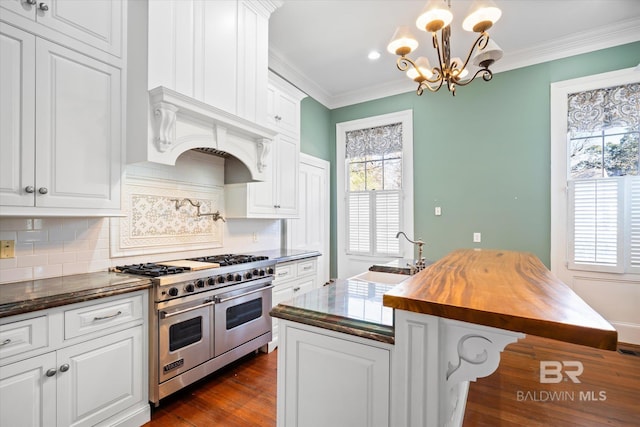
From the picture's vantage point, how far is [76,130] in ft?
5.75

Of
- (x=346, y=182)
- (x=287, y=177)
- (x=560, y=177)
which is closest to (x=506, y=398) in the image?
(x=560, y=177)

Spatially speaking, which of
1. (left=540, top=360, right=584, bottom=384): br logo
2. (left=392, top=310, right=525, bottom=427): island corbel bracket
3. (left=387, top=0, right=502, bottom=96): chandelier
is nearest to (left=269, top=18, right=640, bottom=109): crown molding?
(left=387, top=0, right=502, bottom=96): chandelier

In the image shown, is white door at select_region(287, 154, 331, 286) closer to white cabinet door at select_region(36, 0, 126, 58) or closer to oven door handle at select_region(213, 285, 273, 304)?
oven door handle at select_region(213, 285, 273, 304)

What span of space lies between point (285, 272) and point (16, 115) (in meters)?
2.24

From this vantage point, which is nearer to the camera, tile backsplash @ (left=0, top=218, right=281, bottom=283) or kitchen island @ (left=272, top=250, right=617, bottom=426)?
kitchen island @ (left=272, top=250, right=617, bottom=426)

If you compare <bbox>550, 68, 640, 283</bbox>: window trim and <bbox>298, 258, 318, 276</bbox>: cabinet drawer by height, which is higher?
<bbox>550, 68, 640, 283</bbox>: window trim

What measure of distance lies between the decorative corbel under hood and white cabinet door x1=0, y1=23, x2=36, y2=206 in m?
0.57

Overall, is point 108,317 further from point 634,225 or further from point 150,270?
A: point 634,225

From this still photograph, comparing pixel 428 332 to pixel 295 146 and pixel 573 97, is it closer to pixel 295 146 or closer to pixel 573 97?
pixel 295 146

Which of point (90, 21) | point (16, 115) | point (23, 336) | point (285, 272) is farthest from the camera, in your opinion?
point (285, 272)

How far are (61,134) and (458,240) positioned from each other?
4.10 meters

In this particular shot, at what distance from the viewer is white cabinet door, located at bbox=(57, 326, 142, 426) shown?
1.55 m

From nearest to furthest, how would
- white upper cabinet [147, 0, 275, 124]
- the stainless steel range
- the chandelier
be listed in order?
1. the chandelier
2. the stainless steel range
3. white upper cabinet [147, 0, 275, 124]

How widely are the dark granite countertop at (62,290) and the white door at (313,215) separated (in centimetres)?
231
